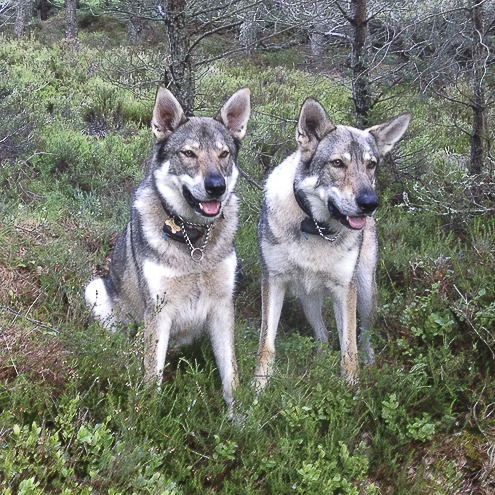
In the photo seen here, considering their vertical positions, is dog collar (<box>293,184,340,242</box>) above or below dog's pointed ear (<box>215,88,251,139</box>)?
below

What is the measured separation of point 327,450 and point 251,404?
456 mm

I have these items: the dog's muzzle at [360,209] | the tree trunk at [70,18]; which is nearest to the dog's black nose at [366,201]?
the dog's muzzle at [360,209]

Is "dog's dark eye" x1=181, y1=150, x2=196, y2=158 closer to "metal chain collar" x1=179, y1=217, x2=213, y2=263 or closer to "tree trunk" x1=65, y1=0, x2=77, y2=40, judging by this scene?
"metal chain collar" x1=179, y1=217, x2=213, y2=263

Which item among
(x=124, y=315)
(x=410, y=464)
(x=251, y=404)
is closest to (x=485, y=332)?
(x=410, y=464)

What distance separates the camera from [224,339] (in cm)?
337

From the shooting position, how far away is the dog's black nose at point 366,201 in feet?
10.6

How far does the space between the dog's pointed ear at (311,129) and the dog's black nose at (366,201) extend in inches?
21.3

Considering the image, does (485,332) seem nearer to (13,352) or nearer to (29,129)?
(13,352)

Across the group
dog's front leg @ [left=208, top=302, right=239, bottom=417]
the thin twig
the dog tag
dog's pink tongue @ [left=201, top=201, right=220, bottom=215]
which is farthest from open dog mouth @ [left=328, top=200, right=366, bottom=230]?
the thin twig

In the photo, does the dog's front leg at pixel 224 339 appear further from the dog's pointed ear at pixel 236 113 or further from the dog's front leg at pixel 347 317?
the dog's pointed ear at pixel 236 113

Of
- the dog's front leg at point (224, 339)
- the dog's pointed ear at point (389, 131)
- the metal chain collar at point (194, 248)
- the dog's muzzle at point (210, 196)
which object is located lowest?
the dog's front leg at point (224, 339)

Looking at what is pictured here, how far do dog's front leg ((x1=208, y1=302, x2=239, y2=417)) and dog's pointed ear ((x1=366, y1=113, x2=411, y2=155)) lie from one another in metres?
1.59

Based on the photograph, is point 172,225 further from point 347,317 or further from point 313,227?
point 347,317

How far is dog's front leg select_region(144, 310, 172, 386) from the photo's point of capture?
311cm
